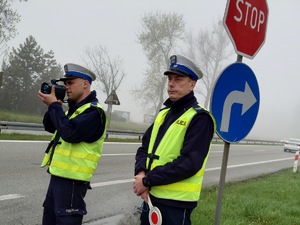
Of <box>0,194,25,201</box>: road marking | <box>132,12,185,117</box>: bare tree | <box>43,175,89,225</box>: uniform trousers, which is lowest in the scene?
<box>0,194,25,201</box>: road marking

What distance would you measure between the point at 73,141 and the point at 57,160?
0.26 meters

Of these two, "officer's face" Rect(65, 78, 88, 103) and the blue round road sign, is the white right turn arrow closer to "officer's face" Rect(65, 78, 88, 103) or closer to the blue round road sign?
the blue round road sign

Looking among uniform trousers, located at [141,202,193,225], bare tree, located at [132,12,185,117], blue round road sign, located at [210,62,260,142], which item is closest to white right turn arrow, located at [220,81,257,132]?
blue round road sign, located at [210,62,260,142]

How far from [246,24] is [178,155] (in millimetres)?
1419

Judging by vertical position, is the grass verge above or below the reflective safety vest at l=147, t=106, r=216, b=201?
below

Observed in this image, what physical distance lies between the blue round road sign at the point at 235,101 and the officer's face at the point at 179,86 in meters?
0.34

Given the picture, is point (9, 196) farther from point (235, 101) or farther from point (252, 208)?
point (235, 101)

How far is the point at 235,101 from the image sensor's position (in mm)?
3127

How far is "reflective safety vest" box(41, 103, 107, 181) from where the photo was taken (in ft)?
9.59

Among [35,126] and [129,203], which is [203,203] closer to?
[129,203]

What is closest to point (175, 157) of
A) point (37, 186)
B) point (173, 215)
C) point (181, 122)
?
point (181, 122)

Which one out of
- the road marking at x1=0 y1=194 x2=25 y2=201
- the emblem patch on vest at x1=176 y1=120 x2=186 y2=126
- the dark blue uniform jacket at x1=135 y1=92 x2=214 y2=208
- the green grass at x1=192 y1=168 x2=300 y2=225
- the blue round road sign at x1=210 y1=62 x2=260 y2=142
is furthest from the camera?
the road marking at x1=0 y1=194 x2=25 y2=201

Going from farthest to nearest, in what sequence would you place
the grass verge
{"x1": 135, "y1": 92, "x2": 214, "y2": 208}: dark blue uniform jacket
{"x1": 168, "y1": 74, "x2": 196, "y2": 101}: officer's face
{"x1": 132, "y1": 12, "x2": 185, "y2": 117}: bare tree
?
1. {"x1": 132, "y1": 12, "x2": 185, "y2": 117}: bare tree
2. the grass verge
3. {"x1": 168, "y1": 74, "x2": 196, "y2": 101}: officer's face
4. {"x1": 135, "y1": 92, "x2": 214, "y2": 208}: dark blue uniform jacket

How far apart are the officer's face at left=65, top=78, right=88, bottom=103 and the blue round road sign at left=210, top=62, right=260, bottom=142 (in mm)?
1162
